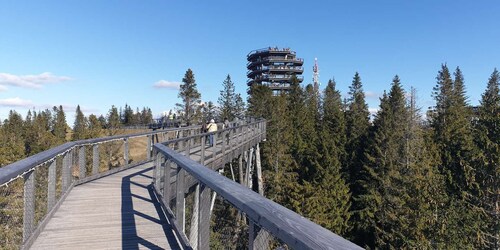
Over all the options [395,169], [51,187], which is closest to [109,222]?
[51,187]

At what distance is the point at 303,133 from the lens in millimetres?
61812

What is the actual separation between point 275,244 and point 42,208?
5635 mm

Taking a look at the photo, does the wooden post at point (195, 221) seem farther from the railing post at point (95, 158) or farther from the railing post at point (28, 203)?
the railing post at point (95, 158)

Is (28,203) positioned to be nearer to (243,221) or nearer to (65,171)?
(243,221)

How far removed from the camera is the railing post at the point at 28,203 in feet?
16.7

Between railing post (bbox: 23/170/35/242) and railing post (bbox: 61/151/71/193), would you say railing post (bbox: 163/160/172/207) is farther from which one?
railing post (bbox: 61/151/71/193)

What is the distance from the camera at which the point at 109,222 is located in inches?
265

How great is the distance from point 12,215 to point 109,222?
74.7 inches

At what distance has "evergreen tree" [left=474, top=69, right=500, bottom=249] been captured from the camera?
98.2 feet

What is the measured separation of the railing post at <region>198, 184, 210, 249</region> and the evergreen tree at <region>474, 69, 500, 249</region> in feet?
100

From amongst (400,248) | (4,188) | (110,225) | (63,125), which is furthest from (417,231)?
(63,125)

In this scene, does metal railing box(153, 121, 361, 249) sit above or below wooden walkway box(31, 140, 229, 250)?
above

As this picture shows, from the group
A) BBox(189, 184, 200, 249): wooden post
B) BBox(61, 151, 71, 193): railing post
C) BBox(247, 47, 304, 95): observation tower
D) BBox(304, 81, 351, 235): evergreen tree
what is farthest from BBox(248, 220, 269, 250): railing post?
BBox(247, 47, 304, 95): observation tower

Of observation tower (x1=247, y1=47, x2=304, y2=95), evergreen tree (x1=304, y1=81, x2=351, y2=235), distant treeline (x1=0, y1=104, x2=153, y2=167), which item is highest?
observation tower (x1=247, y1=47, x2=304, y2=95)
